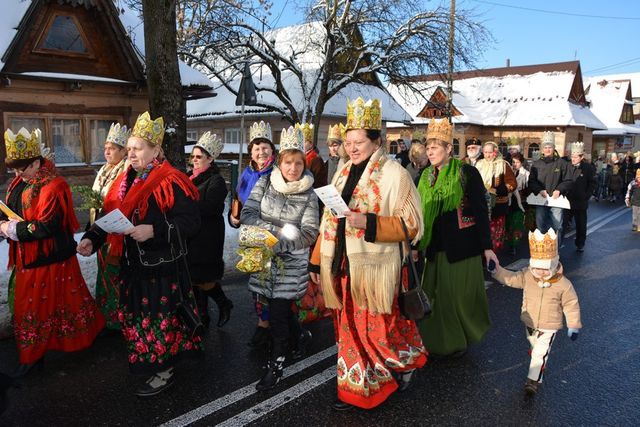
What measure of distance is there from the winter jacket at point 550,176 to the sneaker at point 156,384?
23.6 ft

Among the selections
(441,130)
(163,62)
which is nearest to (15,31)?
(163,62)

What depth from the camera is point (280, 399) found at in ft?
11.9

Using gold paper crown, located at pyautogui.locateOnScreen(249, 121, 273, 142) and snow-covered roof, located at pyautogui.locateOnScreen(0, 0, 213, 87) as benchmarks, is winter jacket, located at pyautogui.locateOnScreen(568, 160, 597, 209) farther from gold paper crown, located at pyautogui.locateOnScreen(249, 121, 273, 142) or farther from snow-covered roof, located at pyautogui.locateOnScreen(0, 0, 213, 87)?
snow-covered roof, located at pyautogui.locateOnScreen(0, 0, 213, 87)

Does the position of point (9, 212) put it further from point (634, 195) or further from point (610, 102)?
point (610, 102)

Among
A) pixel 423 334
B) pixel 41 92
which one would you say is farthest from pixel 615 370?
pixel 41 92

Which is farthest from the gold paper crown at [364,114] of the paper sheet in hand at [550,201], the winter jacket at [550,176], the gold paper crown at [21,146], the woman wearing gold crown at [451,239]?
the winter jacket at [550,176]

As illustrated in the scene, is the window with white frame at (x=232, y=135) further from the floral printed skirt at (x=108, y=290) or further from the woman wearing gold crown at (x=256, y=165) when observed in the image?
the floral printed skirt at (x=108, y=290)

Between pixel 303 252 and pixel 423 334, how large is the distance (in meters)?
1.34

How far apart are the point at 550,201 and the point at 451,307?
5.10 metres

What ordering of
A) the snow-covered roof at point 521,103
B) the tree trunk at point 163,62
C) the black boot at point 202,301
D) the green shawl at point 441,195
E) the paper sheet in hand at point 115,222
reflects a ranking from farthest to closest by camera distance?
the snow-covered roof at point 521,103, the tree trunk at point 163,62, the black boot at point 202,301, the green shawl at point 441,195, the paper sheet in hand at point 115,222

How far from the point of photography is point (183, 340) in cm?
375

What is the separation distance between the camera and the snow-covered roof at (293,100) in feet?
64.1

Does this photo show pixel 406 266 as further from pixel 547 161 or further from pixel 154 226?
pixel 547 161

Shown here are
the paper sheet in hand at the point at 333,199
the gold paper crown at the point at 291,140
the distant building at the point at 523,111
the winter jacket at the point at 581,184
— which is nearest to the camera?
the paper sheet in hand at the point at 333,199
